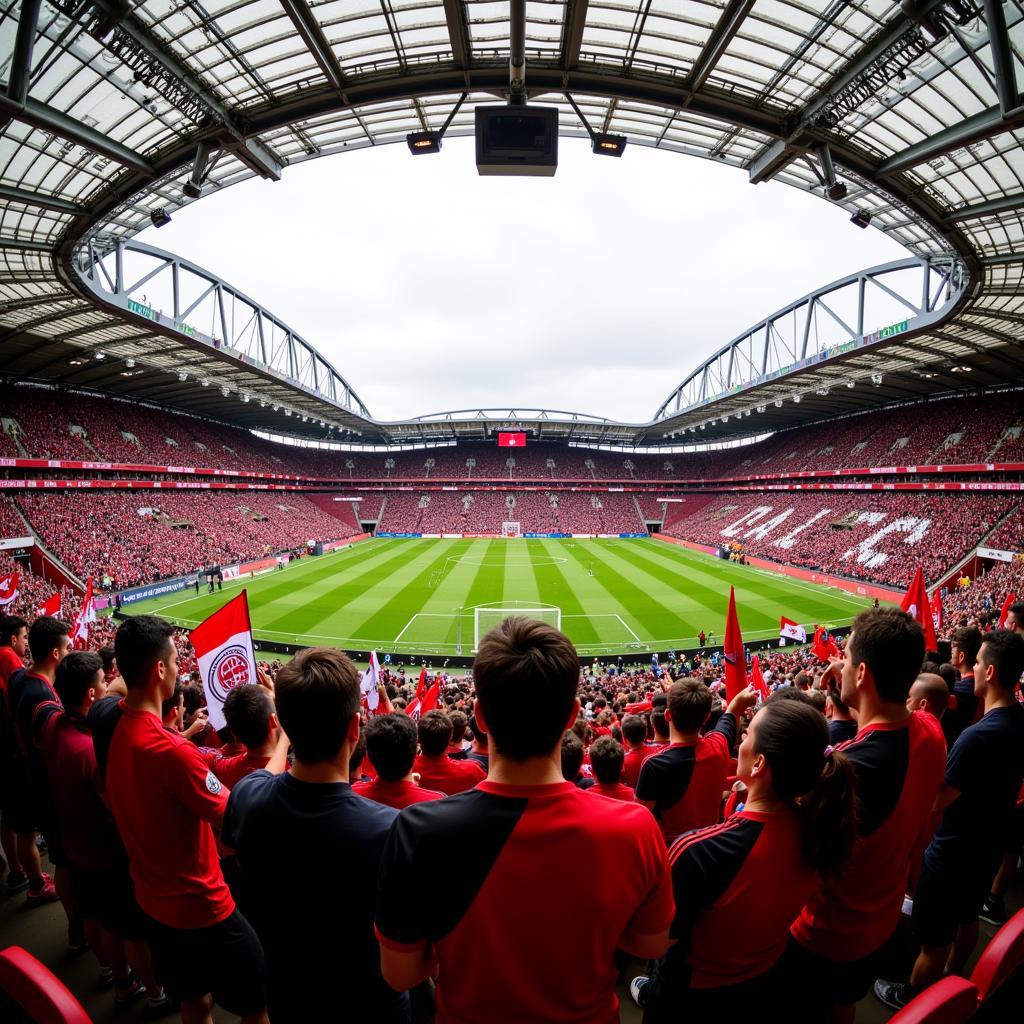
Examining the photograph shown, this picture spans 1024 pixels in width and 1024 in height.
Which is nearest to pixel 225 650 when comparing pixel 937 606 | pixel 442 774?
pixel 442 774

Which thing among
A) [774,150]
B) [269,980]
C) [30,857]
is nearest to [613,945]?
[269,980]

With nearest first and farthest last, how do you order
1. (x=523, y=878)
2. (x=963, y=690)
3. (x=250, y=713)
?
(x=523, y=878), (x=250, y=713), (x=963, y=690)

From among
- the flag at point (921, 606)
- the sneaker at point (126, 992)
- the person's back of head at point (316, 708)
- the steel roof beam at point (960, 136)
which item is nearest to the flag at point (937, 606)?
the flag at point (921, 606)

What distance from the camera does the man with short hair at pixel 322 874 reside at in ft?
6.73

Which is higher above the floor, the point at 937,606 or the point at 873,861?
the point at 873,861

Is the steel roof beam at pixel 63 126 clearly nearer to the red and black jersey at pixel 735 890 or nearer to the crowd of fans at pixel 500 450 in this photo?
the red and black jersey at pixel 735 890

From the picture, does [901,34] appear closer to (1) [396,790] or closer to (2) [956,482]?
(1) [396,790]

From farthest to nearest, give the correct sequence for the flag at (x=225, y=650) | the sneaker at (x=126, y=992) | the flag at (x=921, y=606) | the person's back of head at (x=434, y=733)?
the flag at (x=921, y=606)
the flag at (x=225, y=650)
the person's back of head at (x=434, y=733)
the sneaker at (x=126, y=992)

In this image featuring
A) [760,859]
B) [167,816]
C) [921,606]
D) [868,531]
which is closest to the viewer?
[760,859]

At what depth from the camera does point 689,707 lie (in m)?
3.74

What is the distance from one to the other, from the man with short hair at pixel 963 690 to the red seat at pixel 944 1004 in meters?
4.09

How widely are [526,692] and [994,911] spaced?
562 centimetres

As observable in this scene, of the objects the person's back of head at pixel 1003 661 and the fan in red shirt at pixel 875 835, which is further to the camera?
the person's back of head at pixel 1003 661

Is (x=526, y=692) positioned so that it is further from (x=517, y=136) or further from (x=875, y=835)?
(x=517, y=136)
